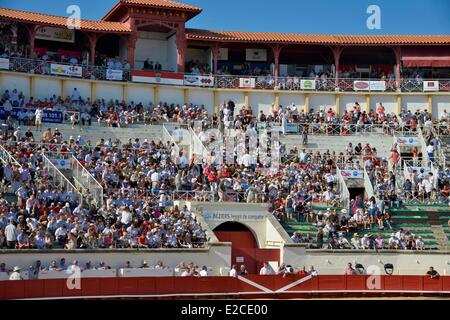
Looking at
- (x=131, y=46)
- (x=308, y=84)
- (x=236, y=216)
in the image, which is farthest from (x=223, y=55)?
(x=236, y=216)

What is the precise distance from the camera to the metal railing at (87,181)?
35.3 meters

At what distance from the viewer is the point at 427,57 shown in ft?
176

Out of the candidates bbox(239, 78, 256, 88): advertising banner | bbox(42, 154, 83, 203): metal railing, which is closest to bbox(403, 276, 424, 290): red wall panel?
bbox(42, 154, 83, 203): metal railing

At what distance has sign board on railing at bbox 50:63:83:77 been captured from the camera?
154 ft

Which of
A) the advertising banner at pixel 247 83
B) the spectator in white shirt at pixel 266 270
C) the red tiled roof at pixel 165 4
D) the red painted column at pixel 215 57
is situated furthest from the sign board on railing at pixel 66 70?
the spectator in white shirt at pixel 266 270

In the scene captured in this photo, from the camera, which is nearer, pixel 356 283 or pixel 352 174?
pixel 356 283

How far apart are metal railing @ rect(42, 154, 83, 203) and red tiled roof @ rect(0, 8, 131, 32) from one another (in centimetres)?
1382

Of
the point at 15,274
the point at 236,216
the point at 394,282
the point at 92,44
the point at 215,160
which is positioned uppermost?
the point at 92,44

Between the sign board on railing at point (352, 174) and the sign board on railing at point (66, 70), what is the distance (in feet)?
54.0

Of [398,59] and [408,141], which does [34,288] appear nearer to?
[408,141]

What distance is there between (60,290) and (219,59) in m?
28.2

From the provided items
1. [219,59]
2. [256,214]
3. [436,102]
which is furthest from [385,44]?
[256,214]

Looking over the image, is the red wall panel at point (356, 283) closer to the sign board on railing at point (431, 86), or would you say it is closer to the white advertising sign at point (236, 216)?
the white advertising sign at point (236, 216)

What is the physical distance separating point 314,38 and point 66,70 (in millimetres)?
16061
